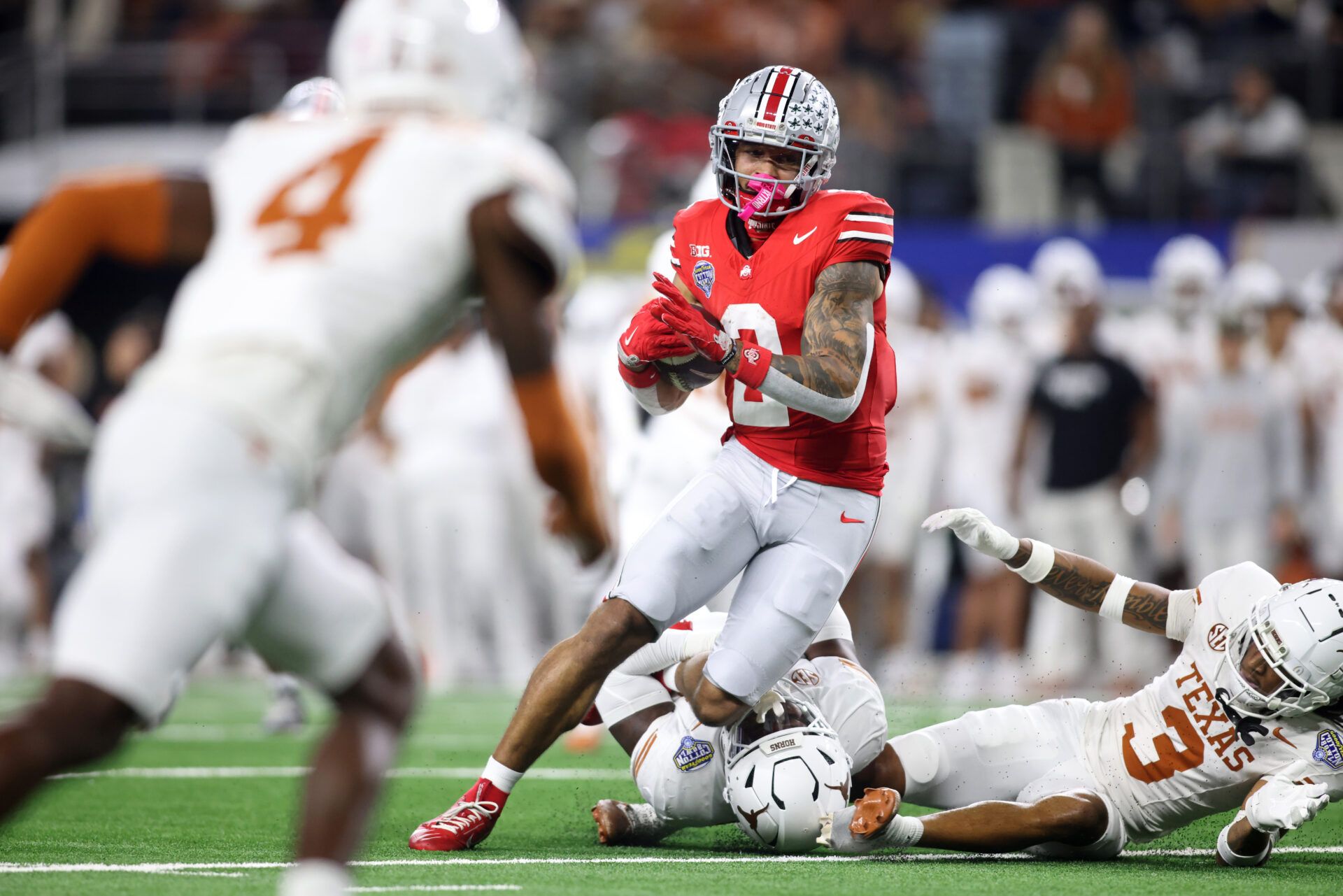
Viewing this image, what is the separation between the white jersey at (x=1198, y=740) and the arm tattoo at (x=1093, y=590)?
0.05 meters

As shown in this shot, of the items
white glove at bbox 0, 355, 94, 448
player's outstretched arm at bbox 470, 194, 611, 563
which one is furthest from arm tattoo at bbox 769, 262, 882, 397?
white glove at bbox 0, 355, 94, 448

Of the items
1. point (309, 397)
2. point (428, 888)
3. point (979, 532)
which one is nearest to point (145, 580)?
point (309, 397)

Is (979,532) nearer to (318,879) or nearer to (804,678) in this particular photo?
(804,678)

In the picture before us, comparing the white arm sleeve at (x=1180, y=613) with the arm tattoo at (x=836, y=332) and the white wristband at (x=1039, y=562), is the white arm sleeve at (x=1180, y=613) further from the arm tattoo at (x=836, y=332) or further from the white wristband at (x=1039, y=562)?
the arm tattoo at (x=836, y=332)

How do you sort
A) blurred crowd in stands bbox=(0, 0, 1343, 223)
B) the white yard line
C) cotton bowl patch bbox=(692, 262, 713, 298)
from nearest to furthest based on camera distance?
the white yard line, cotton bowl patch bbox=(692, 262, 713, 298), blurred crowd in stands bbox=(0, 0, 1343, 223)

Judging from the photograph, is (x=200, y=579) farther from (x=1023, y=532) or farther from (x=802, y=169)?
(x=1023, y=532)

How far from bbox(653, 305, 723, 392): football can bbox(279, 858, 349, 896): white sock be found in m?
1.83

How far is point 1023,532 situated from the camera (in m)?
10.5

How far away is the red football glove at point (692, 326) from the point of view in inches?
169

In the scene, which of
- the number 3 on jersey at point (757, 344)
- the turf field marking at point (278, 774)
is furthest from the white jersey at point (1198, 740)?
the turf field marking at point (278, 774)

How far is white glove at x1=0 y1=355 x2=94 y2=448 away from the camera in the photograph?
9.82 feet

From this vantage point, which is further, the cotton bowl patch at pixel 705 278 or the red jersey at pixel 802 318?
the cotton bowl patch at pixel 705 278

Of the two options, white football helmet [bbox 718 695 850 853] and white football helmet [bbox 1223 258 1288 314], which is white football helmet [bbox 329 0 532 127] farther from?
white football helmet [bbox 1223 258 1288 314]

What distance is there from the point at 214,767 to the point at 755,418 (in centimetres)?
291
